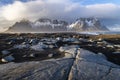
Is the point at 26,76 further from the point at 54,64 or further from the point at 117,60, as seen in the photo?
the point at 117,60

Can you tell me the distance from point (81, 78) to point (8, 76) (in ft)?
11.8

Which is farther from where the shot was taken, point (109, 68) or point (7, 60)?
point (7, 60)

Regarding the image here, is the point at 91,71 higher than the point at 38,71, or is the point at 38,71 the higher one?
the point at 38,71

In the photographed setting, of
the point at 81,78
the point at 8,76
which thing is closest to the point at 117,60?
the point at 81,78

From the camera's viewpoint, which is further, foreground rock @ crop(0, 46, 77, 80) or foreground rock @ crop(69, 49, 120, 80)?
foreground rock @ crop(69, 49, 120, 80)

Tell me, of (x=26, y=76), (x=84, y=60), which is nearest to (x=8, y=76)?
(x=26, y=76)

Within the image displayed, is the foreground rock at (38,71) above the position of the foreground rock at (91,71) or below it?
above

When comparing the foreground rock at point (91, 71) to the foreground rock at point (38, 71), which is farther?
the foreground rock at point (91, 71)

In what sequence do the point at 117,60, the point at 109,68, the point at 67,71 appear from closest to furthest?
the point at 67,71 < the point at 109,68 < the point at 117,60

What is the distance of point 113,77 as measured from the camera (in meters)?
10.8

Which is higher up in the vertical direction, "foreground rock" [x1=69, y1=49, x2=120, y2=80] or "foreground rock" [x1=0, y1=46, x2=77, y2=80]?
"foreground rock" [x1=0, y1=46, x2=77, y2=80]

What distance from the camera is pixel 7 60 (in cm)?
1523

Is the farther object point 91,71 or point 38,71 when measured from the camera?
point 91,71

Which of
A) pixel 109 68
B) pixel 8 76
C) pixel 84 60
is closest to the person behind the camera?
pixel 8 76
